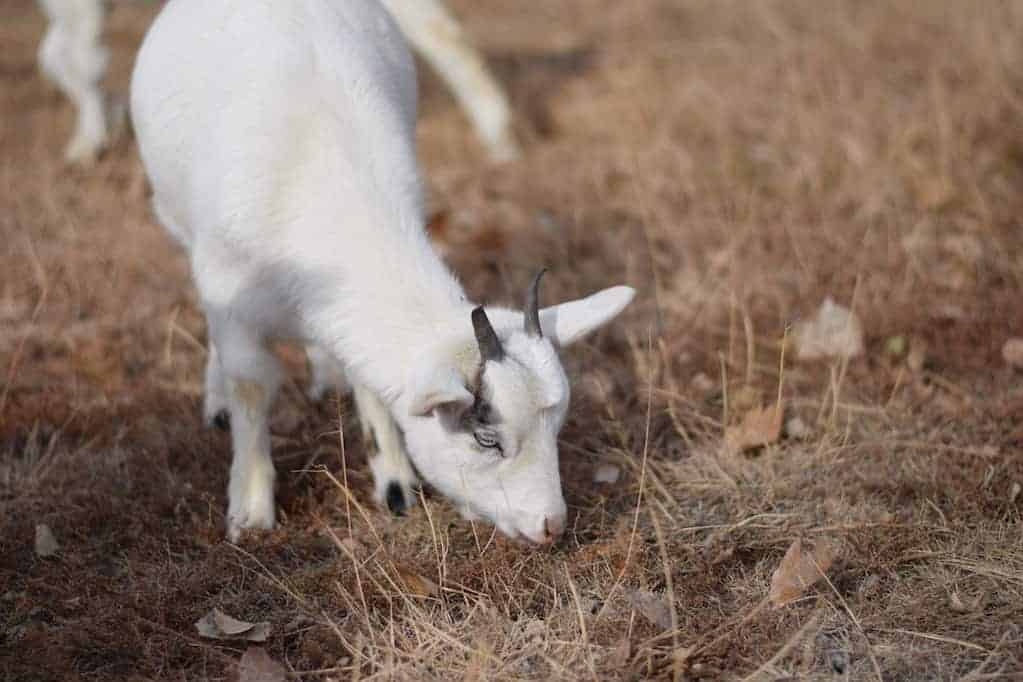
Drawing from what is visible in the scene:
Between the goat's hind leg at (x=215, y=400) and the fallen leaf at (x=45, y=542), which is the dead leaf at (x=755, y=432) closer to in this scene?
the goat's hind leg at (x=215, y=400)

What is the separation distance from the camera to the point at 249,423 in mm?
4703

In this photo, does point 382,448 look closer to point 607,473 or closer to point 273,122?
point 607,473

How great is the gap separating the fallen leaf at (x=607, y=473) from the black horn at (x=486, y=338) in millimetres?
1242

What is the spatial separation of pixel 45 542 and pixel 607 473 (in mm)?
2139

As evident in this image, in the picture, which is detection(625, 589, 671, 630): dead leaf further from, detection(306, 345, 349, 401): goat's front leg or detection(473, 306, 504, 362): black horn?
detection(306, 345, 349, 401): goat's front leg

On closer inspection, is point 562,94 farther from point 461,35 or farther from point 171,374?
point 171,374

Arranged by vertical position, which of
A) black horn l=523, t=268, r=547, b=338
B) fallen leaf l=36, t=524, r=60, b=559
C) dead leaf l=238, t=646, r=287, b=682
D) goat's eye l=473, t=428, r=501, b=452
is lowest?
fallen leaf l=36, t=524, r=60, b=559

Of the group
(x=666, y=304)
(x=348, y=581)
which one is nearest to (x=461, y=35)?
(x=666, y=304)

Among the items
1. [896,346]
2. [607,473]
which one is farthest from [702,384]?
[896,346]

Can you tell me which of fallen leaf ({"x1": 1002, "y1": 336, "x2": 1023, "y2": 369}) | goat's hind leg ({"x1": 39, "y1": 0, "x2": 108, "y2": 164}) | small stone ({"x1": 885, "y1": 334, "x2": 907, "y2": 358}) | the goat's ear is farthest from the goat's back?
goat's hind leg ({"x1": 39, "y1": 0, "x2": 108, "y2": 164})

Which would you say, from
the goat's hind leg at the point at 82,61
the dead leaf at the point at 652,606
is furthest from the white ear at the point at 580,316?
the goat's hind leg at the point at 82,61

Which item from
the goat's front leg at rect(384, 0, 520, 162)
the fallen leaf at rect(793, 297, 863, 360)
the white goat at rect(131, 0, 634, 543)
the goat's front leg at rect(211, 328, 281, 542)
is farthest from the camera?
the goat's front leg at rect(384, 0, 520, 162)

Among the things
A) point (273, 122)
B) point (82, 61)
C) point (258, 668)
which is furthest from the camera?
point (82, 61)

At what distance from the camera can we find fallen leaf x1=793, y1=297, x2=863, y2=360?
18.6 ft
